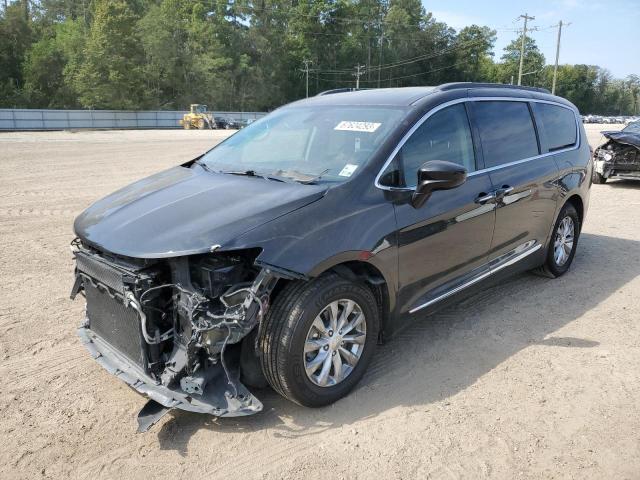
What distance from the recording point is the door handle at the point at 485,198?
415cm

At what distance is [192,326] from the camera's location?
289 centimetres

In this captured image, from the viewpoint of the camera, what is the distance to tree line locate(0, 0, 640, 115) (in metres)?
61.6

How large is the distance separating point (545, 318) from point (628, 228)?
174 inches

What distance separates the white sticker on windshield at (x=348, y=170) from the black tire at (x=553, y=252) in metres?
2.85

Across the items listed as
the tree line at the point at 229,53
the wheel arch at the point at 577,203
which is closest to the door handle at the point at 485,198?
the wheel arch at the point at 577,203

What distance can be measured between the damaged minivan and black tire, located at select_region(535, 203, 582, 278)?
102 cm

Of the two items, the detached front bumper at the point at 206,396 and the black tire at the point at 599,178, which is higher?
the black tire at the point at 599,178

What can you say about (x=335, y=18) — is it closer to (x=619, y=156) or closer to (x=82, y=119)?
(x=82, y=119)

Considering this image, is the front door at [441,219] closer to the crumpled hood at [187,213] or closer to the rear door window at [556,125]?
the crumpled hood at [187,213]

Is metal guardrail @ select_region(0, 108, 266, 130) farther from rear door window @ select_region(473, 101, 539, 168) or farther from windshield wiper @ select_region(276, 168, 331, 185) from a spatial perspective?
windshield wiper @ select_region(276, 168, 331, 185)

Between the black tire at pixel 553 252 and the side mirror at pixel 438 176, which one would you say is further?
the black tire at pixel 553 252

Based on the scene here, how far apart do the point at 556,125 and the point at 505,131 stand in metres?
1.21

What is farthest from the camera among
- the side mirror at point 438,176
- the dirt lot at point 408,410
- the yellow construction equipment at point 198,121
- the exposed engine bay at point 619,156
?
the yellow construction equipment at point 198,121

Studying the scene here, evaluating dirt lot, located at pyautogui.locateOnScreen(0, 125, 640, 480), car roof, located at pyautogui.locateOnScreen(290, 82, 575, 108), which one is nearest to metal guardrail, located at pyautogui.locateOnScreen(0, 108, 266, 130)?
dirt lot, located at pyautogui.locateOnScreen(0, 125, 640, 480)
